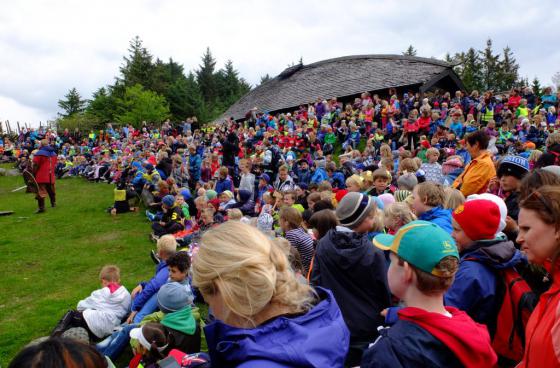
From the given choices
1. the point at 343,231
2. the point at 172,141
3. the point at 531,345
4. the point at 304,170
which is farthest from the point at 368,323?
Answer: the point at 172,141

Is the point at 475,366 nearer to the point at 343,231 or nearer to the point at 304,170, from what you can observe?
the point at 343,231

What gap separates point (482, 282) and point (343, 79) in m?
27.7

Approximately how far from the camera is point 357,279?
3.27 m

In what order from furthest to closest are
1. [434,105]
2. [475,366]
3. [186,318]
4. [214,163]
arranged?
[434,105] < [214,163] < [186,318] < [475,366]

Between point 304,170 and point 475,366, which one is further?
point 304,170

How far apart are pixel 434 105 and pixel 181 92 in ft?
124

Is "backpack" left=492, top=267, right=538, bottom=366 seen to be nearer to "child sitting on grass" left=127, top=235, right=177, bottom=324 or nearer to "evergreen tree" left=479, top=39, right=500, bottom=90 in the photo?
"child sitting on grass" left=127, top=235, right=177, bottom=324

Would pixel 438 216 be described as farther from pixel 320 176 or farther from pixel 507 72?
pixel 507 72

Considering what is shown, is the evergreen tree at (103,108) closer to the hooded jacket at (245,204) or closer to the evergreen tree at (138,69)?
the evergreen tree at (138,69)

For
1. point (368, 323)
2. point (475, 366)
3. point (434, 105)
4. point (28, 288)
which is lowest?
point (28, 288)

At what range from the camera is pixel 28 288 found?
7359mm

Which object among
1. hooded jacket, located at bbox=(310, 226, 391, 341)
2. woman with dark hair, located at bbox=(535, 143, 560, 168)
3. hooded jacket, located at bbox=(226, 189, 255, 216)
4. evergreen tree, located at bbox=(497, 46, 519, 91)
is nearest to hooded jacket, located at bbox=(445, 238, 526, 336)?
hooded jacket, located at bbox=(310, 226, 391, 341)

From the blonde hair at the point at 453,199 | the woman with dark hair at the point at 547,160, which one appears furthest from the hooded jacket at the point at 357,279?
the woman with dark hair at the point at 547,160

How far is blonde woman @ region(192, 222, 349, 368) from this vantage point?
4.80ft
